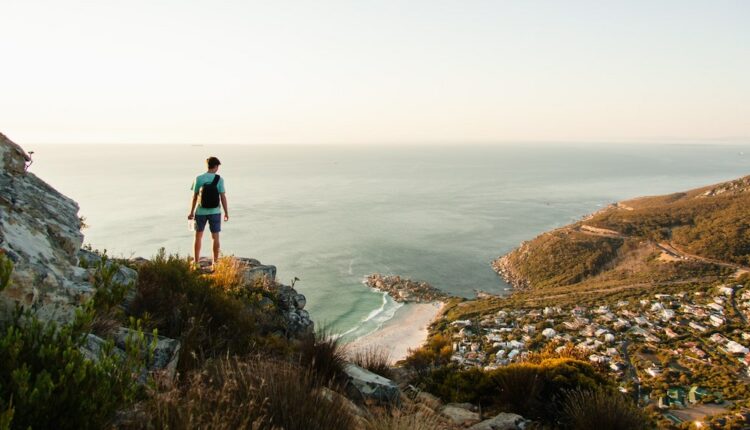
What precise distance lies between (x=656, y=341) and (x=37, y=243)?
45.9m

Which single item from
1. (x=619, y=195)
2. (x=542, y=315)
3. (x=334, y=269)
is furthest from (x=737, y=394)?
(x=619, y=195)

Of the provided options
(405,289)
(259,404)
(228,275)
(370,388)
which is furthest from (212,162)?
(405,289)

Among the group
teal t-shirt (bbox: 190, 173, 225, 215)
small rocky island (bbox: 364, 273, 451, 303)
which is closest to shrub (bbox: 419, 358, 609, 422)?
teal t-shirt (bbox: 190, 173, 225, 215)

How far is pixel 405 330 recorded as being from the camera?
46.4 m

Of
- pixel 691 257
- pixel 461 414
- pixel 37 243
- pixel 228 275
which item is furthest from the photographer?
pixel 691 257

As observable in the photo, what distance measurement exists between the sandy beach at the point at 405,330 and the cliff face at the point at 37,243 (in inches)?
1367

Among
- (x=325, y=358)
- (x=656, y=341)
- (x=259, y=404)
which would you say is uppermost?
(x=259, y=404)

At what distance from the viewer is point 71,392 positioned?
272 centimetres

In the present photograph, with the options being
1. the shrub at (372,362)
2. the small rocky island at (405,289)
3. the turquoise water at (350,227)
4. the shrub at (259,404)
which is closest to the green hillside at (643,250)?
the turquoise water at (350,227)

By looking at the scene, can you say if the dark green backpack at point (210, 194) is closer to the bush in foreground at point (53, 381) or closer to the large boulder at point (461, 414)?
the large boulder at point (461, 414)

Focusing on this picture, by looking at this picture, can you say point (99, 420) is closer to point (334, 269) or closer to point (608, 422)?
point (608, 422)

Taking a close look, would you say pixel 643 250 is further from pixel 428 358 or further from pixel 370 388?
pixel 370 388

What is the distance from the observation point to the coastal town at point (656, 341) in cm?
2861

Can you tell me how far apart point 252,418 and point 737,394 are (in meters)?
36.2
